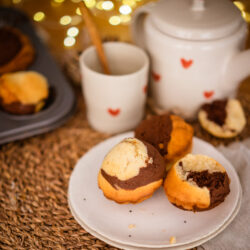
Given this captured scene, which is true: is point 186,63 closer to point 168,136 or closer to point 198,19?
point 198,19

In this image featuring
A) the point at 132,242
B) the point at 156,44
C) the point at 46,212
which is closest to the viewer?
the point at 132,242

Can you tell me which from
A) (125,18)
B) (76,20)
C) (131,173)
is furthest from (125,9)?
(131,173)

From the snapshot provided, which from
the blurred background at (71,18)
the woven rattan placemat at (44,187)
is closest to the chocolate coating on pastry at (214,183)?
the woven rattan placemat at (44,187)

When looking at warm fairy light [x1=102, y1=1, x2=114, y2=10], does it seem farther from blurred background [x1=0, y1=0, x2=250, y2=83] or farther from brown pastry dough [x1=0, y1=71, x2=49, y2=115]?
brown pastry dough [x1=0, y1=71, x2=49, y2=115]

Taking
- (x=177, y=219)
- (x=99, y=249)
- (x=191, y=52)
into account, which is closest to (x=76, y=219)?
(x=99, y=249)

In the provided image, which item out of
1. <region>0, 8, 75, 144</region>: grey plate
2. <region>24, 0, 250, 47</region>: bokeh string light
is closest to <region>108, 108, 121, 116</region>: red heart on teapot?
<region>0, 8, 75, 144</region>: grey plate

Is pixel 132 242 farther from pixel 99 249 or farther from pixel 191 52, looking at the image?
pixel 191 52

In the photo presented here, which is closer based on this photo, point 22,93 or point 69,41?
point 22,93
